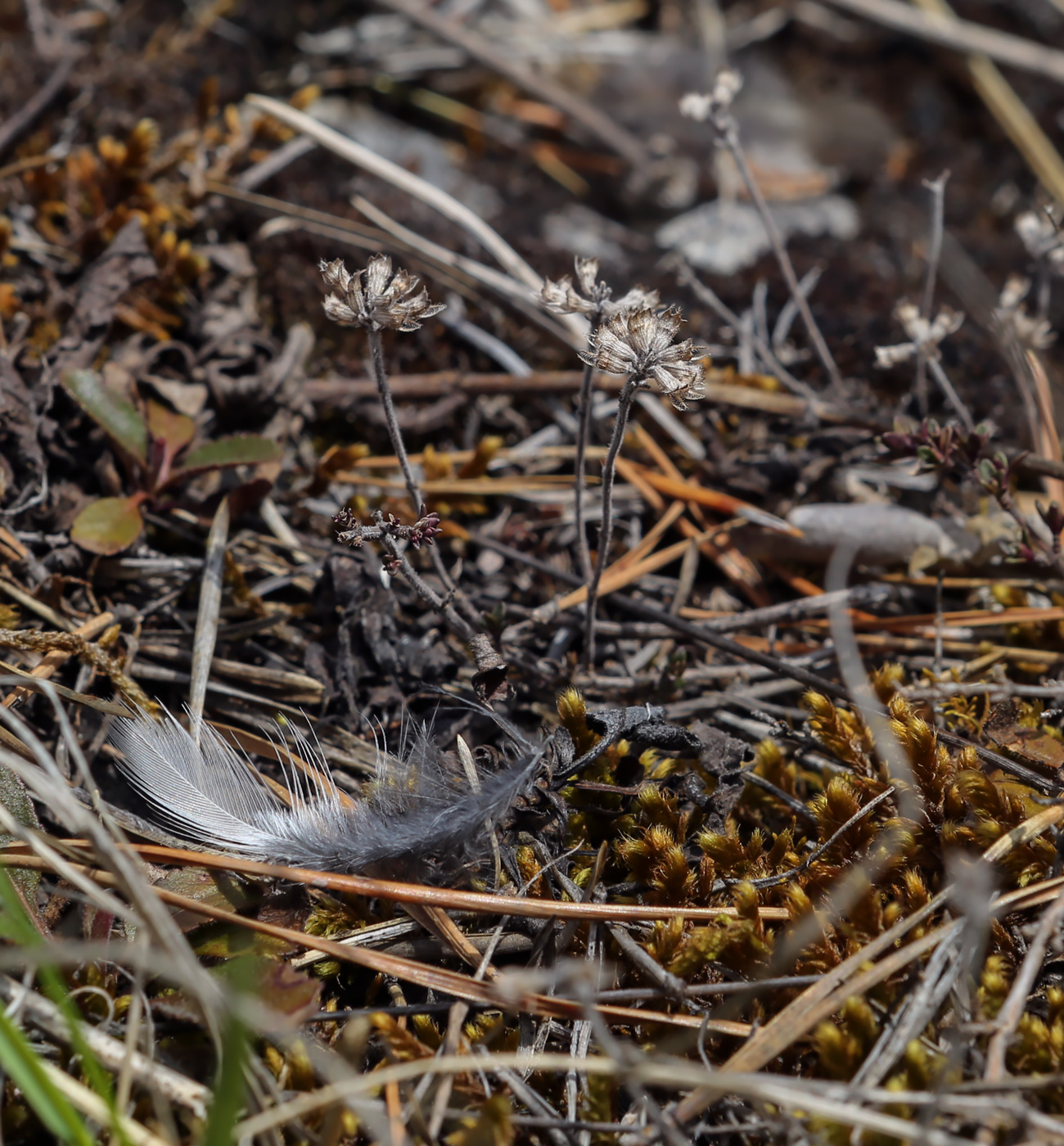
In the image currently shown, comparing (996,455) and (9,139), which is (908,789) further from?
(9,139)

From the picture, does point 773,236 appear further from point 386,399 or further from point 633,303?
point 386,399

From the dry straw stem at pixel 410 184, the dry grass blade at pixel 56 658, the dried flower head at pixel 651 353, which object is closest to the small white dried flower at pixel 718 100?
the dry straw stem at pixel 410 184

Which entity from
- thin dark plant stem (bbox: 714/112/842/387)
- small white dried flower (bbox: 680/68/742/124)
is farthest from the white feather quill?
small white dried flower (bbox: 680/68/742/124)

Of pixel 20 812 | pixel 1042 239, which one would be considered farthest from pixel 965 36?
pixel 20 812

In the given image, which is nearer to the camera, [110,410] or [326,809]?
[326,809]

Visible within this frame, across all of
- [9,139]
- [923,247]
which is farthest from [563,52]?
[9,139]

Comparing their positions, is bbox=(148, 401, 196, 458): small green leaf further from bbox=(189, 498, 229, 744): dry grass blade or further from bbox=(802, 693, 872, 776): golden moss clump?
bbox=(802, 693, 872, 776): golden moss clump
